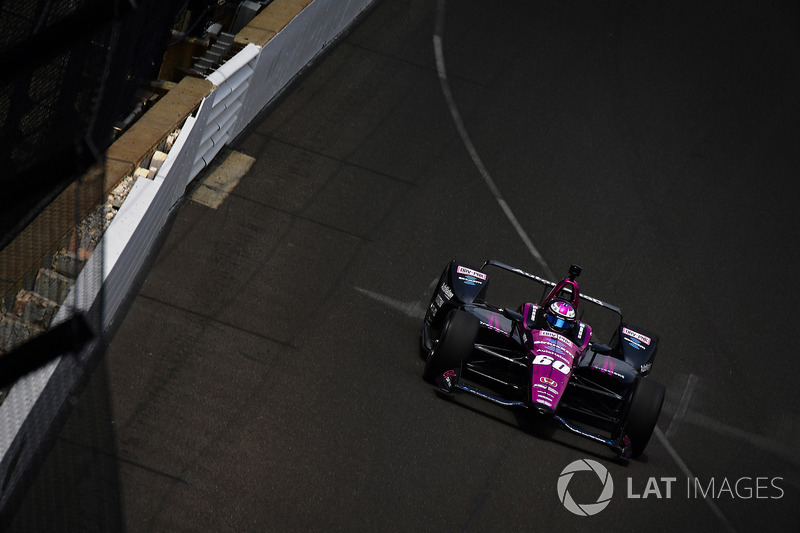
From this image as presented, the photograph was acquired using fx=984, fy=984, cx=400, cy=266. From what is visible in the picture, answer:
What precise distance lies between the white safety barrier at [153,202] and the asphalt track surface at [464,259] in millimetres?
265

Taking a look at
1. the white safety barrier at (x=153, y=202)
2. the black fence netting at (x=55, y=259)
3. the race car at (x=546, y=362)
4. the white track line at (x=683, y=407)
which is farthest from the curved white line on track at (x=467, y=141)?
the black fence netting at (x=55, y=259)

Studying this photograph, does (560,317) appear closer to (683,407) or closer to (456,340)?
(456,340)

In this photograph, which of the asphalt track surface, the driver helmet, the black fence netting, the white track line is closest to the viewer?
the black fence netting

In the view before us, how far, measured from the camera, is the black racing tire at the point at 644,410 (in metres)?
8.45

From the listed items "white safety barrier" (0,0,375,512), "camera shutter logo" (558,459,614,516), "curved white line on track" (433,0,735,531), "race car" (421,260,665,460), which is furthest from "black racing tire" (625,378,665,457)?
"white safety barrier" (0,0,375,512)

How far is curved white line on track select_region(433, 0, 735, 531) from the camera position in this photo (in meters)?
8.97

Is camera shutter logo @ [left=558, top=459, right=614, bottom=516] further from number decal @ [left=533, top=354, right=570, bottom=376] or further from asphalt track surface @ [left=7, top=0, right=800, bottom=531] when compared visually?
number decal @ [left=533, top=354, right=570, bottom=376]

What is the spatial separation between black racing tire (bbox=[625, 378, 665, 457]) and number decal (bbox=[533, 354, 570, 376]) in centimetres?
63

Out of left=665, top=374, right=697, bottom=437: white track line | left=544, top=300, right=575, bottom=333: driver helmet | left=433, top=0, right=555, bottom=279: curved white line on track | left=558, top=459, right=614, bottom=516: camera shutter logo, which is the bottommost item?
left=558, top=459, right=614, bottom=516: camera shutter logo

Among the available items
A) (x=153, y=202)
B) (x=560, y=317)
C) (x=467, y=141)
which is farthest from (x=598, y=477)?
(x=467, y=141)

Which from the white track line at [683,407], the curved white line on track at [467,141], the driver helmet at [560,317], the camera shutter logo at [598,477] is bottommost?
the camera shutter logo at [598,477]

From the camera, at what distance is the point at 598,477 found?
852cm

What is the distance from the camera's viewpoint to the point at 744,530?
850cm

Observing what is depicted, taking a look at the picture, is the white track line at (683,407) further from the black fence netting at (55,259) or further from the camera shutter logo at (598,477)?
the black fence netting at (55,259)
